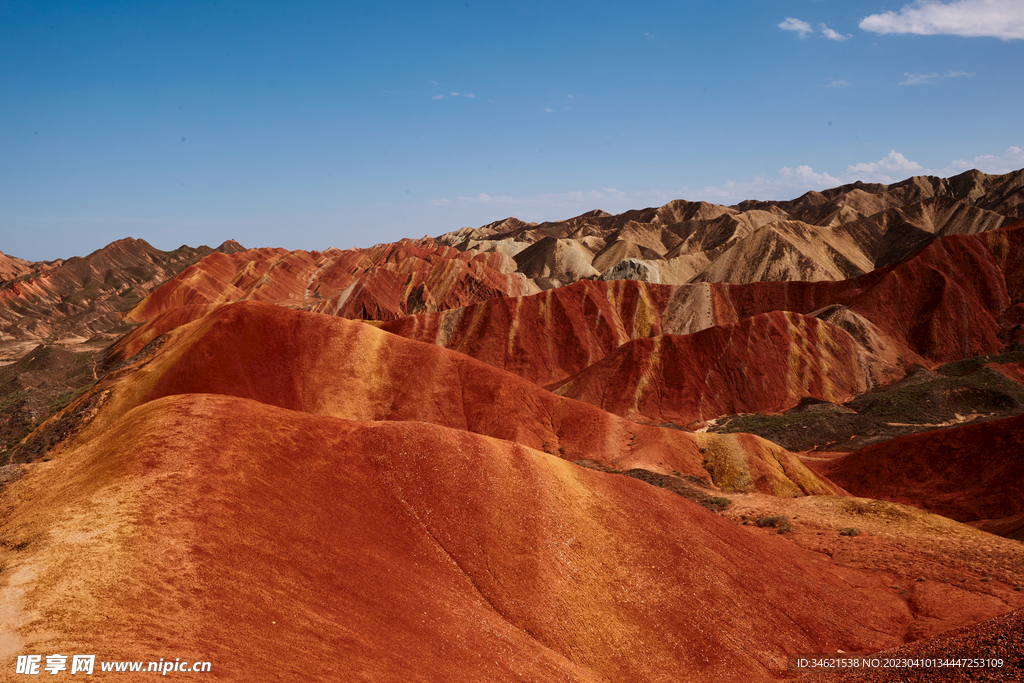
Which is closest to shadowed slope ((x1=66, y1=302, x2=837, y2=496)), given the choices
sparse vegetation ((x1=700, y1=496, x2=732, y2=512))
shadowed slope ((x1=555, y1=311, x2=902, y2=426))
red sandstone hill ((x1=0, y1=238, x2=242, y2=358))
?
sparse vegetation ((x1=700, y1=496, x2=732, y2=512))

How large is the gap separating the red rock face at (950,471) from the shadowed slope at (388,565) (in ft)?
51.7

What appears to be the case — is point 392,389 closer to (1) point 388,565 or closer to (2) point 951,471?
(1) point 388,565

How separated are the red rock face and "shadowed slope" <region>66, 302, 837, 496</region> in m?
4.57

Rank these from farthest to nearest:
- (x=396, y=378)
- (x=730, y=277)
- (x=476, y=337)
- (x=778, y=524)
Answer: (x=730, y=277) < (x=476, y=337) < (x=396, y=378) < (x=778, y=524)

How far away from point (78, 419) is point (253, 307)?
14.2 metres

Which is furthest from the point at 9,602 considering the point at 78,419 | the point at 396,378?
the point at 396,378

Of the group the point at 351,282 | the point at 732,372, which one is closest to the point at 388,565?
the point at 732,372

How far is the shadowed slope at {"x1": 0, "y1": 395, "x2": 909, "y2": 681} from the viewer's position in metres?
12.1

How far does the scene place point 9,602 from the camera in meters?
11.4

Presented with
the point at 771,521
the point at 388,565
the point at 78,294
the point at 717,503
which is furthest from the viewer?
the point at 78,294

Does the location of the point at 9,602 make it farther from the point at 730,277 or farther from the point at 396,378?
the point at 730,277

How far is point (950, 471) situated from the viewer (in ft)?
120

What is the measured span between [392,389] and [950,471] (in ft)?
124

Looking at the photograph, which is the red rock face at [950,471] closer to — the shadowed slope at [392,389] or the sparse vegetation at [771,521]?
the shadowed slope at [392,389]
